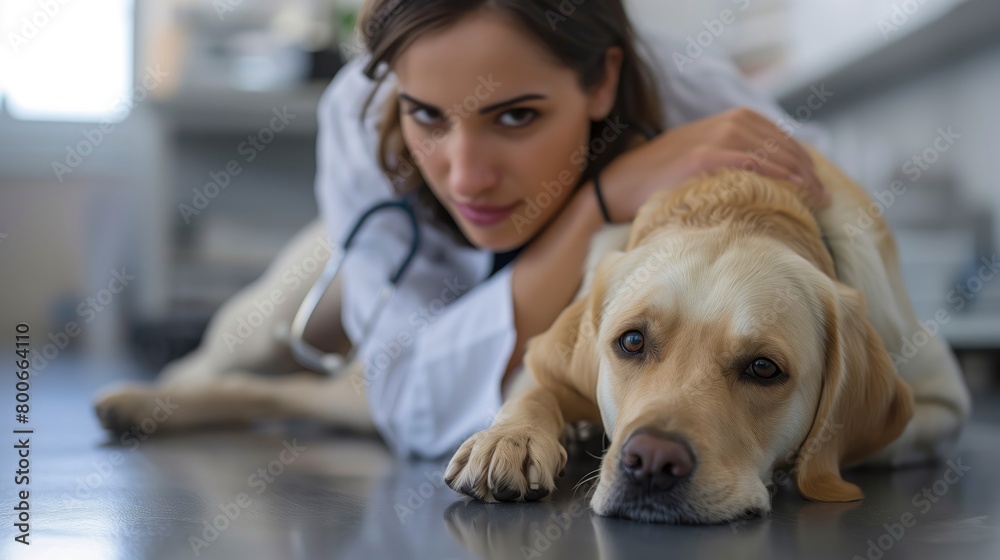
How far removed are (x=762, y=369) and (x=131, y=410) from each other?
5.20 feet

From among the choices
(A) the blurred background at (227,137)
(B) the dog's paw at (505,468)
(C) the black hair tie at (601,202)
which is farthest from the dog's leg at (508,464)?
(A) the blurred background at (227,137)

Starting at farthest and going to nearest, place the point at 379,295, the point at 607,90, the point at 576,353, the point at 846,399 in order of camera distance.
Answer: the point at 379,295, the point at 607,90, the point at 576,353, the point at 846,399

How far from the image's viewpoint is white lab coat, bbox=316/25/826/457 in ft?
5.57

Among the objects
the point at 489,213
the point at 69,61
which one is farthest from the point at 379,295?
the point at 69,61

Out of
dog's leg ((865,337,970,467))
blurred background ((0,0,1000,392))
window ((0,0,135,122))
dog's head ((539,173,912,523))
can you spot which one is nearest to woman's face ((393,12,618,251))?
dog's head ((539,173,912,523))

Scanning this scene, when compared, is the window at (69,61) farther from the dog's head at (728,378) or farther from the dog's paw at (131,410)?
the dog's head at (728,378)

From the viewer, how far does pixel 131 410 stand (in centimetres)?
210

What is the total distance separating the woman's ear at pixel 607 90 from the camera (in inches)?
67.6

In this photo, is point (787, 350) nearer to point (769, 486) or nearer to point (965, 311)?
point (769, 486)

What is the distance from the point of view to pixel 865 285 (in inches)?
56.0

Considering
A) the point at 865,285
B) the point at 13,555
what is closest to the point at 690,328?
the point at 865,285

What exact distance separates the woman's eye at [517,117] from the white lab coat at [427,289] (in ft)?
0.96

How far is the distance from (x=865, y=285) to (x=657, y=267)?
1.35 ft

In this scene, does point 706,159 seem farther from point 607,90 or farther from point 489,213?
point 489,213
